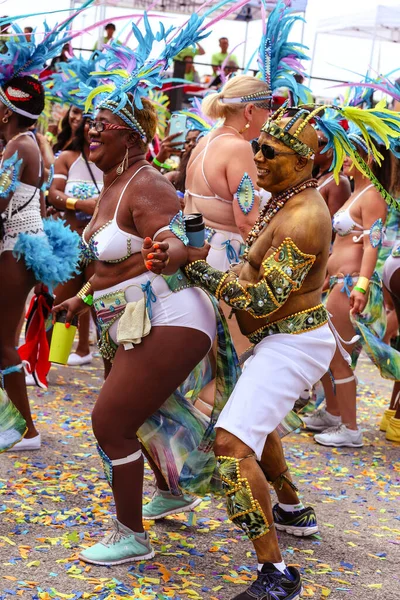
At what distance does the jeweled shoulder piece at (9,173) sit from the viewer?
458 cm

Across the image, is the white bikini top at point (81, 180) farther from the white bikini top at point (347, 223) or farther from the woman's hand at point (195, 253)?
the woman's hand at point (195, 253)

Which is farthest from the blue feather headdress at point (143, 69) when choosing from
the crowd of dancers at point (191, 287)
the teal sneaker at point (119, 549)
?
the teal sneaker at point (119, 549)

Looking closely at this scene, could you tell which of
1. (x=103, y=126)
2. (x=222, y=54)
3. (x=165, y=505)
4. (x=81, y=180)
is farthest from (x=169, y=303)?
(x=222, y=54)

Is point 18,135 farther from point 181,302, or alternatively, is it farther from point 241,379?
point 241,379

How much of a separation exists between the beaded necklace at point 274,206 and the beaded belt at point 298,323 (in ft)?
1.09

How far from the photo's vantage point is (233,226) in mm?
4914

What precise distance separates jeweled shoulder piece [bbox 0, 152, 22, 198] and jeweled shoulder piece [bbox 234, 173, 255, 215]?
4.18 feet

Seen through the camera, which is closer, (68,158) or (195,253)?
(195,253)

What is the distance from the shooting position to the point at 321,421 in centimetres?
613

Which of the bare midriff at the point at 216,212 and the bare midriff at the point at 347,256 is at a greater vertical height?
the bare midriff at the point at 216,212

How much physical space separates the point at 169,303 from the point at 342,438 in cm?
281

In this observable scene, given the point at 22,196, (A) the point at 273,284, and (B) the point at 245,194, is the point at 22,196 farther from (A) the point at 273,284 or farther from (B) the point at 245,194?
(A) the point at 273,284

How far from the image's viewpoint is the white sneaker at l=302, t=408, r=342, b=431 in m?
6.05

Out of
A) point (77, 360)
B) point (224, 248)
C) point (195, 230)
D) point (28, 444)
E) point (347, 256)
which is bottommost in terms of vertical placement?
point (77, 360)
